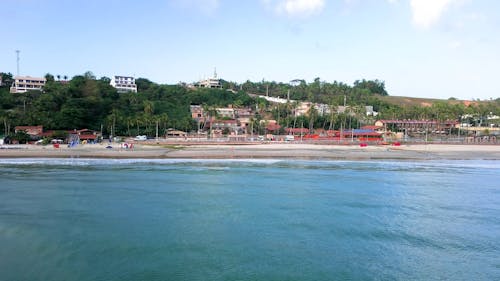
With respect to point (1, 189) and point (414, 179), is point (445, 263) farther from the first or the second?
point (1, 189)

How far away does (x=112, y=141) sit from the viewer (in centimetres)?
6431

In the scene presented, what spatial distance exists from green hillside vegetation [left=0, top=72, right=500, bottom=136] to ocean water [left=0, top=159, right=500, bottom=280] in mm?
36481

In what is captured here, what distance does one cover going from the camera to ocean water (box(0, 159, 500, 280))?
50.5ft

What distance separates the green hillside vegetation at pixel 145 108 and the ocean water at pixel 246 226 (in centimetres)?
3648

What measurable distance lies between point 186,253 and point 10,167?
2932cm

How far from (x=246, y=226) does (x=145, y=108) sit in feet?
208

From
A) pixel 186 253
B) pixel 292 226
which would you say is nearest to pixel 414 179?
pixel 292 226

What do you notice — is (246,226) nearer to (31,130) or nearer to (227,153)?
(227,153)

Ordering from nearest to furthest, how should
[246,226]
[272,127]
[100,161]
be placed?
1. [246,226]
2. [100,161]
3. [272,127]

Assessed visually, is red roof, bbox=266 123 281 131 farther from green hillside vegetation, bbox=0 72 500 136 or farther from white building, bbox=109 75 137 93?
white building, bbox=109 75 137 93

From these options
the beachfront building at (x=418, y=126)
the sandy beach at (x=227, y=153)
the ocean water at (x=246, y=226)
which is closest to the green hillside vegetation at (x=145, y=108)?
the beachfront building at (x=418, y=126)

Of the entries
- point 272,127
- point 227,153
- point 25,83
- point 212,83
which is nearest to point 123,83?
point 25,83

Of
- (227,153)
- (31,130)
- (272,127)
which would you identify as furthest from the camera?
(272,127)

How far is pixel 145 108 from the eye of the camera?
79.7 metres
